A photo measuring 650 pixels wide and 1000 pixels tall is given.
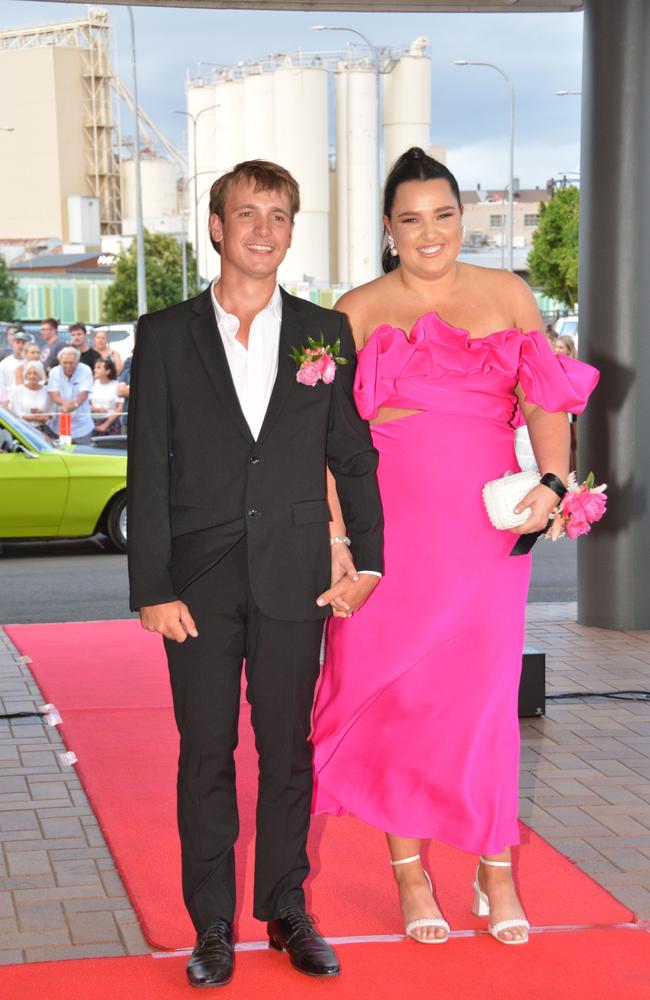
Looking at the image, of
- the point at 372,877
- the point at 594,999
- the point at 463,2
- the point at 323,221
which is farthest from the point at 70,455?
the point at 323,221

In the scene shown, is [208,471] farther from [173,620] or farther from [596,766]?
[596,766]

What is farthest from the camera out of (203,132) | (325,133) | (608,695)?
(203,132)

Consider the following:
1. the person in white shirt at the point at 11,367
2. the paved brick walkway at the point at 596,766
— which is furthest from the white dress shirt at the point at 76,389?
the paved brick walkway at the point at 596,766

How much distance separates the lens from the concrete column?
7.70m

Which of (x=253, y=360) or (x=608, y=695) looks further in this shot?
(x=608, y=695)

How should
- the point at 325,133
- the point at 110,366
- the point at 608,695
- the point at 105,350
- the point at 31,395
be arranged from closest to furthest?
the point at 608,695, the point at 31,395, the point at 110,366, the point at 105,350, the point at 325,133

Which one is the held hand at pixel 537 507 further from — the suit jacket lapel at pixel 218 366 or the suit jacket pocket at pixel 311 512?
the suit jacket lapel at pixel 218 366

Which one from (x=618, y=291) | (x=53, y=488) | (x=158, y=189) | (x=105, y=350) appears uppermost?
(x=158, y=189)

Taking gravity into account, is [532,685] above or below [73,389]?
below

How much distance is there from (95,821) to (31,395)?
444 inches

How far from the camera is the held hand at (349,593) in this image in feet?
11.0

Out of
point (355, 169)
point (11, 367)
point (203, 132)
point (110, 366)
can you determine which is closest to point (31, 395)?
point (11, 367)

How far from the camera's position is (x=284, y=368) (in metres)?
3.29

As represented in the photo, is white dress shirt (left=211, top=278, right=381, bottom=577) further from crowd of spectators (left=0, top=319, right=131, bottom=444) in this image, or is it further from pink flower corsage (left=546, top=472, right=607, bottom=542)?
crowd of spectators (left=0, top=319, right=131, bottom=444)
